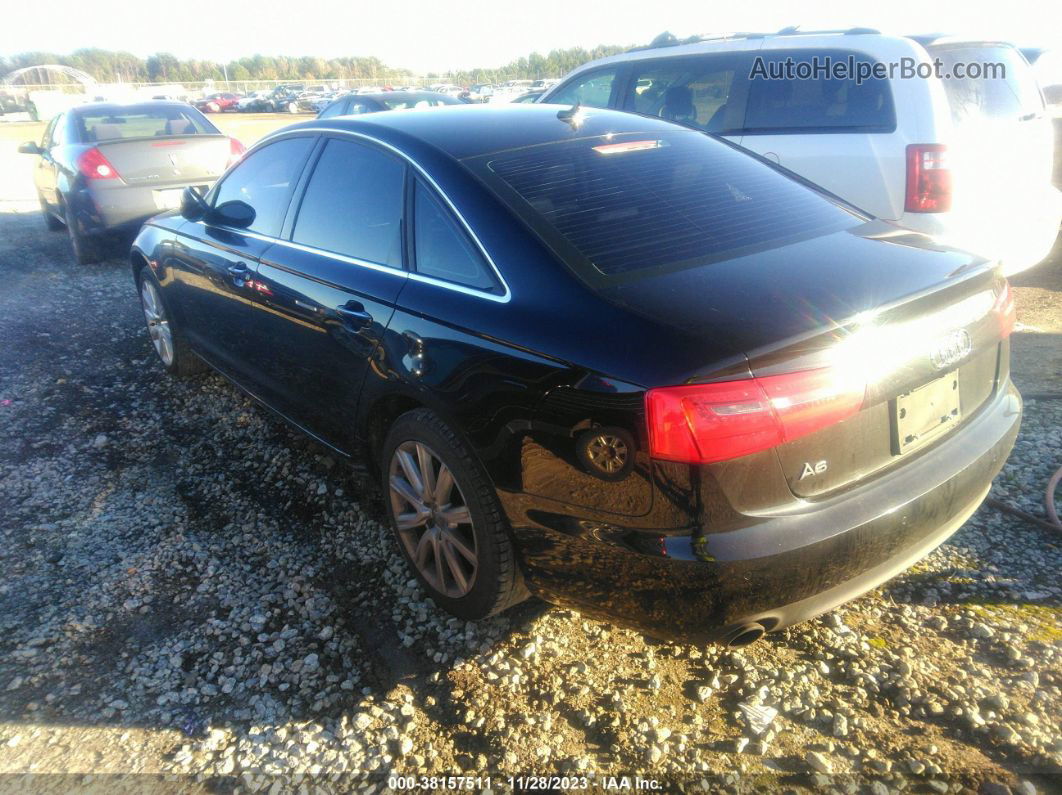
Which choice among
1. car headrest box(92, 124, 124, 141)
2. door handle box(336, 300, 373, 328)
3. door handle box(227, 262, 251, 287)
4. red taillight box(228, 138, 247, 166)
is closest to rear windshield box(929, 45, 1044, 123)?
door handle box(336, 300, 373, 328)

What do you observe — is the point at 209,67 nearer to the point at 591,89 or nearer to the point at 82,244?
the point at 82,244

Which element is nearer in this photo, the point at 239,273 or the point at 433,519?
the point at 433,519

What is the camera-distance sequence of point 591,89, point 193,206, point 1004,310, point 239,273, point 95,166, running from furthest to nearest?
point 95,166 < point 591,89 < point 193,206 < point 239,273 < point 1004,310

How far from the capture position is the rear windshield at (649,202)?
8.13 ft

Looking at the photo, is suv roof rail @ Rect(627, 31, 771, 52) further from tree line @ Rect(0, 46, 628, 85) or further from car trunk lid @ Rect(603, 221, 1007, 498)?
tree line @ Rect(0, 46, 628, 85)

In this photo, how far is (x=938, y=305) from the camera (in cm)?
225

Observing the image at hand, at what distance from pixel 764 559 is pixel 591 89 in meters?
5.67

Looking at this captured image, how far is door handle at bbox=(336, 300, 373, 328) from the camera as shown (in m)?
2.85

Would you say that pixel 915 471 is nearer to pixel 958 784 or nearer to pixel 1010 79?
pixel 958 784

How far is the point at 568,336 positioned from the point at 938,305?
1040 mm

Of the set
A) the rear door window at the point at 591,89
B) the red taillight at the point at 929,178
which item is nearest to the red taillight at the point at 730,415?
the red taillight at the point at 929,178

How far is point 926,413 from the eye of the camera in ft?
7.52

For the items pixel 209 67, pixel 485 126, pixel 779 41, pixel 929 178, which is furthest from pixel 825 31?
pixel 209 67

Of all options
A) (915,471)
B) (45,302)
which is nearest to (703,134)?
(915,471)
